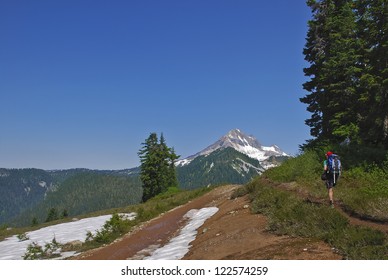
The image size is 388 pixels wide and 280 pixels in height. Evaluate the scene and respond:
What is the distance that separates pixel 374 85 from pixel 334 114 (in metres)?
5.93

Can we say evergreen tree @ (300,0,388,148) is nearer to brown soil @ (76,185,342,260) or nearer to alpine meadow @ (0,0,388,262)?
alpine meadow @ (0,0,388,262)

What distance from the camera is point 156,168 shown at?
210ft

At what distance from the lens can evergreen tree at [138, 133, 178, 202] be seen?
206 ft

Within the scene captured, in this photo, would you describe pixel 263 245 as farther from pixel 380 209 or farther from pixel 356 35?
pixel 356 35

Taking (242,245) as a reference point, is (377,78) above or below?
above

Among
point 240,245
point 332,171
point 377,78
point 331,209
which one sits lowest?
point 240,245

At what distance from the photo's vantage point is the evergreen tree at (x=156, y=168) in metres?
62.8

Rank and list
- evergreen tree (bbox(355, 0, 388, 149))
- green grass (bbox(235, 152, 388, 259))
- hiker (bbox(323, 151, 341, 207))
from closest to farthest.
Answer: green grass (bbox(235, 152, 388, 259)), hiker (bbox(323, 151, 341, 207)), evergreen tree (bbox(355, 0, 388, 149))

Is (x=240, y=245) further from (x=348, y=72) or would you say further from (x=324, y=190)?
(x=348, y=72)

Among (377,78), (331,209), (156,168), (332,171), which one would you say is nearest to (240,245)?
(331,209)

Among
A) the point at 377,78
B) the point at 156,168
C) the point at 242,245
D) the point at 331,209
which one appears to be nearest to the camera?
the point at 242,245

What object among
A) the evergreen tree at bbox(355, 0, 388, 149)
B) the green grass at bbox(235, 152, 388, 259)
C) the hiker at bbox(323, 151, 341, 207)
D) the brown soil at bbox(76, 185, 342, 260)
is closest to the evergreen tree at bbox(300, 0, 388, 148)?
the evergreen tree at bbox(355, 0, 388, 149)

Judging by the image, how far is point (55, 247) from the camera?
65.0 ft

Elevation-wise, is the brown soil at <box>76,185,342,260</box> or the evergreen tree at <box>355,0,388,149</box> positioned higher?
the evergreen tree at <box>355,0,388,149</box>
